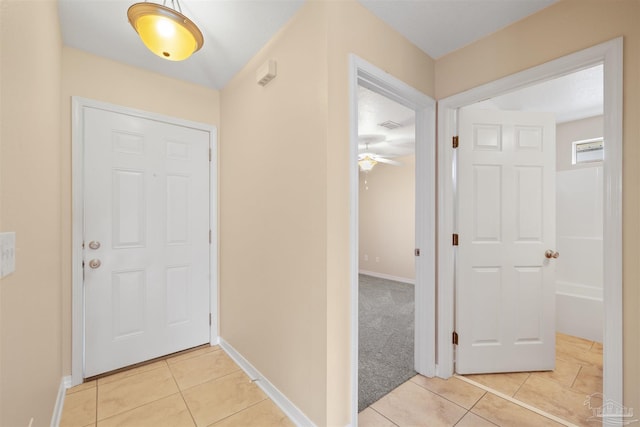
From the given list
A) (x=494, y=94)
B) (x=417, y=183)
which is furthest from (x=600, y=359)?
(x=494, y=94)

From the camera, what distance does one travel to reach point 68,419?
1.67 m

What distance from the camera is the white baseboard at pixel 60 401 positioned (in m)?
1.58

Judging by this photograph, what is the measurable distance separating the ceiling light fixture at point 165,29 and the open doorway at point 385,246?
1644 millimetres

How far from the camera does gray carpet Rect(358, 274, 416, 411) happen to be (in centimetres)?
204

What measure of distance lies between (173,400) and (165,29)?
2.26 meters

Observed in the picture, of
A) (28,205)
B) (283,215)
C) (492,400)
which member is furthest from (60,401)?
(492,400)

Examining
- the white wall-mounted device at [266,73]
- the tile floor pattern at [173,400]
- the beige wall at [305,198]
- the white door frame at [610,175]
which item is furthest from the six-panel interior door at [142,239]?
the white door frame at [610,175]

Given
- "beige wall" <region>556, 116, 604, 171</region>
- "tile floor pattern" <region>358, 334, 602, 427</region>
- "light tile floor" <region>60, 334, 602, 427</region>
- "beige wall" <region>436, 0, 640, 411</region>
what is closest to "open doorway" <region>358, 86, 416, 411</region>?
"tile floor pattern" <region>358, 334, 602, 427</region>

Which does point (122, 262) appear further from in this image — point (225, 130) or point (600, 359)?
point (600, 359)

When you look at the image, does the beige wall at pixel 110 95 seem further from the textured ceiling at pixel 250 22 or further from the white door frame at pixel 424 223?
the white door frame at pixel 424 223

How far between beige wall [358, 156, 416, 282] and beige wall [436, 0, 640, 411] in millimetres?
3356

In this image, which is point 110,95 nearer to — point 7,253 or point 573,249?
point 7,253

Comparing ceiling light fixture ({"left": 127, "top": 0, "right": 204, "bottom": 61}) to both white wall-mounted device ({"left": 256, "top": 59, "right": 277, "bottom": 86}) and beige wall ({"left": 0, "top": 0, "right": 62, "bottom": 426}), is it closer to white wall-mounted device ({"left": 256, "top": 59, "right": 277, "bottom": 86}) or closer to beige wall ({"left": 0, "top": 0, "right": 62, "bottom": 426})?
beige wall ({"left": 0, "top": 0, "right": 62, "bottom": 426})

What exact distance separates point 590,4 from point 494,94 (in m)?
0.58
